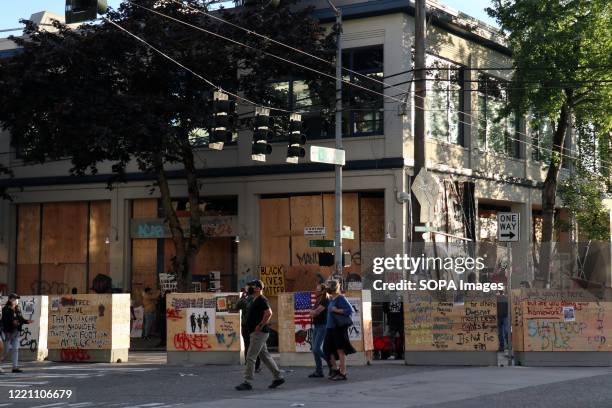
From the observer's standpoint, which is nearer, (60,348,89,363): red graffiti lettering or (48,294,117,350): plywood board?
(48,294,117,350): plywood board

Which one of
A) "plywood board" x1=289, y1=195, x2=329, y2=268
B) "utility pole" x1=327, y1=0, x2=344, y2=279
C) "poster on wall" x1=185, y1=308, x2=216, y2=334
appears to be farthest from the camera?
"plywood board" x1=289, y1=195, x2=329, y2=268

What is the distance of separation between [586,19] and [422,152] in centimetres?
863

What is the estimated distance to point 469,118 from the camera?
115ft

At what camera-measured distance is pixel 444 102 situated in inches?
1335

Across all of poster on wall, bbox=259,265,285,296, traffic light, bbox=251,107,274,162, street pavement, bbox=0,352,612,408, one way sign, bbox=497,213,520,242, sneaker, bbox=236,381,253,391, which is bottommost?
street pavement, bbox=0,352,612,408

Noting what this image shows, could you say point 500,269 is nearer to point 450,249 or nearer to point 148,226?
point 450,249

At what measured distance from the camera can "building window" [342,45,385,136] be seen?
31812mm

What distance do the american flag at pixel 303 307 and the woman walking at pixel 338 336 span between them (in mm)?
3027

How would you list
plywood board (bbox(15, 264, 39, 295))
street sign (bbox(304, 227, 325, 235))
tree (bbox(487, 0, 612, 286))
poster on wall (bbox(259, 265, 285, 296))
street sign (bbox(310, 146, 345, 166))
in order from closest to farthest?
street sign (bbox(310, 146, 345, 166)) → tree (bbox(487, 0, 612, 286)) → street sign (bbox(304, 227, 325, 235)) → poster on wall (bbox(259, 265, 285, 296)) → plywood board (bbox(15, 264, 39, 295))

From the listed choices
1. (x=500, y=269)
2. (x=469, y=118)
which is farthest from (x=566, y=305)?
(x=469, y=118)

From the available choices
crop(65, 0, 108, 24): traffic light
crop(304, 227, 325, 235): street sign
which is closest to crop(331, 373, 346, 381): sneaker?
crop(65, 0, 108, 24): traffic light

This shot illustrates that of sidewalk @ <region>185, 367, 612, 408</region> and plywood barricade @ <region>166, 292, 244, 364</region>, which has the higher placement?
plywood barricade @ <region>166, 292, 244, 364</region>

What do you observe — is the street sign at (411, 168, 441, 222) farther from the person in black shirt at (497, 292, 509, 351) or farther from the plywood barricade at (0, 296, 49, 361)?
the plywood barricade at (0, 296, 49, 361)

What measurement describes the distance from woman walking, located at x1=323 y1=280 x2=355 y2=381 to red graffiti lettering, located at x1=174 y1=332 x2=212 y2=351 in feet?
14.9
